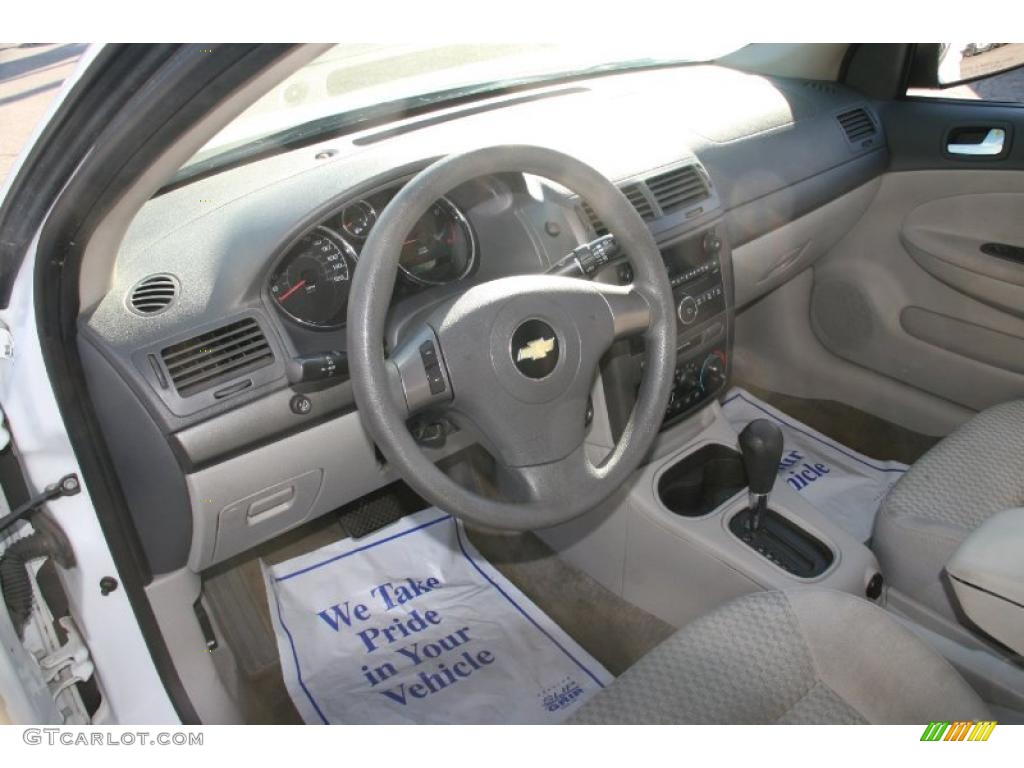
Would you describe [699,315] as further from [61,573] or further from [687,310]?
[61,573]

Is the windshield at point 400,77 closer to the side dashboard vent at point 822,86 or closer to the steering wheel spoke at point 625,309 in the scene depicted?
the side dashboard vent at point 822,86

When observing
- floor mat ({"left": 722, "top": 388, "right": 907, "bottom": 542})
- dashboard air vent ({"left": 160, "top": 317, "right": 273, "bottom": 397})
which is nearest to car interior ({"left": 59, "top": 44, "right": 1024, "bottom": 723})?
dashboard air vent ({"left": 160, "top": 317, "right": 273, "bottom": 397})

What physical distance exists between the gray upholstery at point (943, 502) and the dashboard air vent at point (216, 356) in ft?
3.69

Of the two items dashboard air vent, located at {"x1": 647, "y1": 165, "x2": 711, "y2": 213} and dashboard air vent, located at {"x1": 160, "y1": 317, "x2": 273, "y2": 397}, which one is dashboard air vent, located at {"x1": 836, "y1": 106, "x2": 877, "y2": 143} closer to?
dashboard air vent, located at {"x1": 647, "y1": 165, "x2": 711, "y2": 213}

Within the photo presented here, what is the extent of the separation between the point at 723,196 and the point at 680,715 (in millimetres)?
1203

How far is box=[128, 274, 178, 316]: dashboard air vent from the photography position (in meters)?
1.34

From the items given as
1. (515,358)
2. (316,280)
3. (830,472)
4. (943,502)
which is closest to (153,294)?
(316,280)

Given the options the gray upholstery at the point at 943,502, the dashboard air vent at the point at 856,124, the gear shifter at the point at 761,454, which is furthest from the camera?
the dashboard air vent at the point at 856,124

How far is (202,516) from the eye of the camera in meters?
1.46

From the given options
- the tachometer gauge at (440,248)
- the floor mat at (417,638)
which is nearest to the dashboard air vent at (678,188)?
the tachometer gauge at (440,248)

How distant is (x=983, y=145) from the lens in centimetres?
216

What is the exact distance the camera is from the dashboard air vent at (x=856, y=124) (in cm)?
229

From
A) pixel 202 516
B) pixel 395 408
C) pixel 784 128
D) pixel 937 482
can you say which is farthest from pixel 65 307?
pixel 784 128

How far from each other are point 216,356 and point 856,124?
68.7 inches
